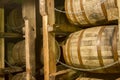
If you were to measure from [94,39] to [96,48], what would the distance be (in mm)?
149

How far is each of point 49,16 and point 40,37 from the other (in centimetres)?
159

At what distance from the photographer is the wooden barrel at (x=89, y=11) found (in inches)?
135

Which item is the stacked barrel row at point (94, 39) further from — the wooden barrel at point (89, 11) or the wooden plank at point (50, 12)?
the wooden plank at point (50, 12)

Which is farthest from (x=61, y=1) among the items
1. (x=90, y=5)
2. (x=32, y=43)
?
(x=90, y=5)

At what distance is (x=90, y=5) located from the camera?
3596 millimetres

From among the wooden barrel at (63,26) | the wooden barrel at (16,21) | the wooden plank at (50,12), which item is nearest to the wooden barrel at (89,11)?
the wooden barrel at (63,26)

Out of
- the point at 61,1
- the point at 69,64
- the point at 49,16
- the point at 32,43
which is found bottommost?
the point at 69,64

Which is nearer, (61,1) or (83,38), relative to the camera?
(83,38)

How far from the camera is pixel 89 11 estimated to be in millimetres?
3643

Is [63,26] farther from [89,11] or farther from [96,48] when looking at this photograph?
[96,48]

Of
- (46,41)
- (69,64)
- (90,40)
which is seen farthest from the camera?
(69,64)

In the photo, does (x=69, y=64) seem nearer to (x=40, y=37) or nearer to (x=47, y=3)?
(x=47, y=3)

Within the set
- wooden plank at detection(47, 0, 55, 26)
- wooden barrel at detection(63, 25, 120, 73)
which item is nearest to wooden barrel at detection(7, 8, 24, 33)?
wooden plank at detection(47, 0, 55, 26)

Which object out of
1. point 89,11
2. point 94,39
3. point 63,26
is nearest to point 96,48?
point 94,39
